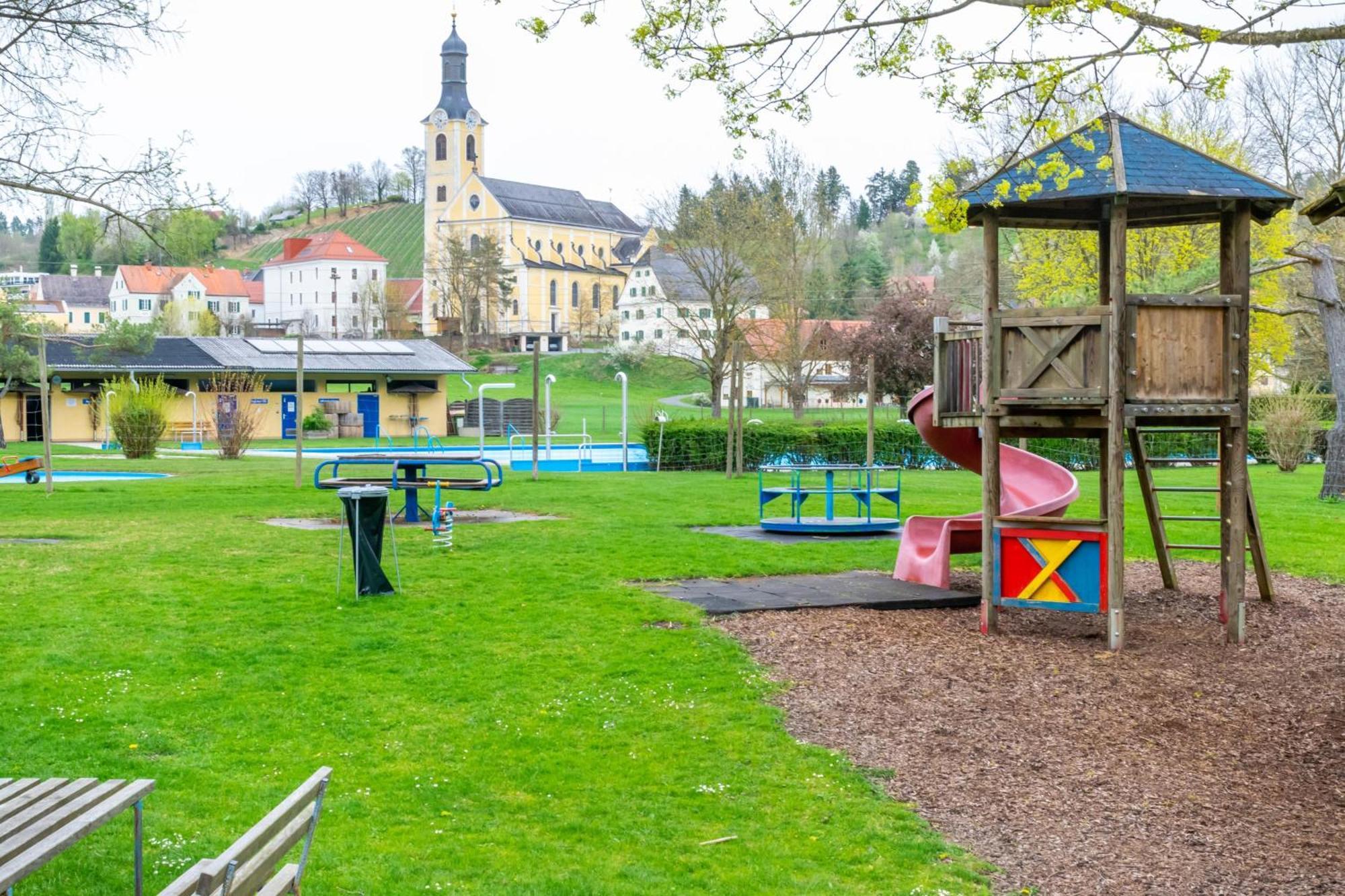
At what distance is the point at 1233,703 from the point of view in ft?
28.7

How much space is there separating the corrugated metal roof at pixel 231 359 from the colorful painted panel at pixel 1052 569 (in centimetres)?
4635

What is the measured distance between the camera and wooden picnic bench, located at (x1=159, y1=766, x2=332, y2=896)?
12.0 ft

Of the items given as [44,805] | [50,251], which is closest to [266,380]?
[44,805]

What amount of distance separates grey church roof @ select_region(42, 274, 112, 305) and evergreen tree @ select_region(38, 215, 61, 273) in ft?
28.0

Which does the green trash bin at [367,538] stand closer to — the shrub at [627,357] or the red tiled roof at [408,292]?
the shrub at [627,357]

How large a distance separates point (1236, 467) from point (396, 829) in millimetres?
7837

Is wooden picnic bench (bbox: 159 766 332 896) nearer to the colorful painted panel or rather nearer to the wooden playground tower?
the wooden playground tower

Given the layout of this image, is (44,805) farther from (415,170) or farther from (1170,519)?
(415,170)

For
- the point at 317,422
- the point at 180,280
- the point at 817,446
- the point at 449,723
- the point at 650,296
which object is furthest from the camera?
the point at 180,280

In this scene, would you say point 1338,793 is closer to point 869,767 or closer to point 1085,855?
point 1085,855

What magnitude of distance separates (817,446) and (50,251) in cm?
13838

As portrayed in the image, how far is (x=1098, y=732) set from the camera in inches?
314

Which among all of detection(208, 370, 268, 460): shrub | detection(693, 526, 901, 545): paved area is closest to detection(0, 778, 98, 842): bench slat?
detection(693, 526, 901, 545): paved area

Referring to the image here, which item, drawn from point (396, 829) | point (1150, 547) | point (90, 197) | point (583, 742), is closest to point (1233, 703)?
point (583, 742)
